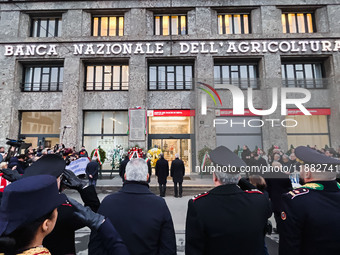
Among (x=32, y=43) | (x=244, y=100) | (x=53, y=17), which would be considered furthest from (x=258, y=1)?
(x=32, y=43)

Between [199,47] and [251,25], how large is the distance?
5345mm

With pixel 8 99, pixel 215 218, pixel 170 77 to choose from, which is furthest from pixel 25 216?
pixel 8 99

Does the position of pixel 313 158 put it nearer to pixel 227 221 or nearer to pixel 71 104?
pixel 227 221

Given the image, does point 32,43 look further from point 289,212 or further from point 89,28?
point 289,212

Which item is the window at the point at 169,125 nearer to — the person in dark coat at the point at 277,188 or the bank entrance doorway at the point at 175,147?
the bank entrance doorway at the point at 175,147

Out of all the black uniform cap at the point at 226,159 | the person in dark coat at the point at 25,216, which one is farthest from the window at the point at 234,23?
the person in dark coat at the point at 25,216

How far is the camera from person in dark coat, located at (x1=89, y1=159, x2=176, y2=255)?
6.07 feet

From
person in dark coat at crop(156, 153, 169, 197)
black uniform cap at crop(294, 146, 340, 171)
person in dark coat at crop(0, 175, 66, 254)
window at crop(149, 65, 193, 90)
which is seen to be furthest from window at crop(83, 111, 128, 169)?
person in dark coat at crop(0, 175, 66, 254)

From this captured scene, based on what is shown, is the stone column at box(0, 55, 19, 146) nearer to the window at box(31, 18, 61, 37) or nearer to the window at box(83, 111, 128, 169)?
the window at box(31, 18, 61, 37)

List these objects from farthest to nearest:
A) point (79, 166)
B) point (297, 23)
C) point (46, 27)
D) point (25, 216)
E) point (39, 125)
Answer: point (46, 27), point (297, 23), point (39, 125), point (79, 166), point (25, 216)

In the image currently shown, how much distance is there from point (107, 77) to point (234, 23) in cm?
1260

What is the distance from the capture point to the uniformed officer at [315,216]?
1.85m

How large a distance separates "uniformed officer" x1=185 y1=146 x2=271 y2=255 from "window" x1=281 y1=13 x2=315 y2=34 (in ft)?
66.7

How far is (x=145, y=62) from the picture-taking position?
55.6ft
